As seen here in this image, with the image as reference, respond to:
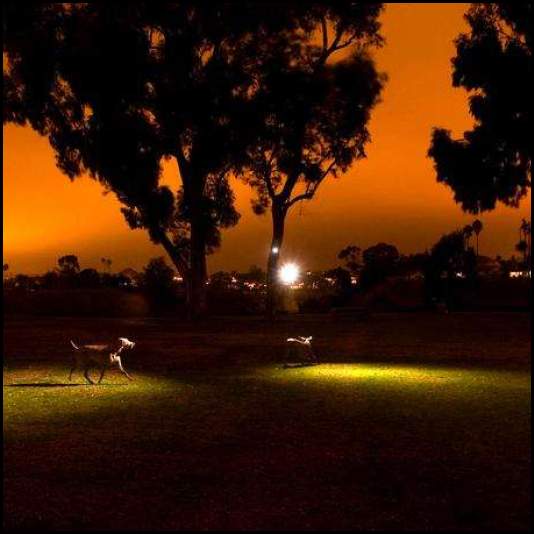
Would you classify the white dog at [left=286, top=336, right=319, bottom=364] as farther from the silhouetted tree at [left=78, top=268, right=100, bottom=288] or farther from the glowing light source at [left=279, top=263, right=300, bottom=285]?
the silhouetted tree at [left=78, top=268, right=100, bottom=288]

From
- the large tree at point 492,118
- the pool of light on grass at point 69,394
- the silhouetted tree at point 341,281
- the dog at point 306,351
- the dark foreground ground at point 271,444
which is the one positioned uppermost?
the large tree at point 492,118

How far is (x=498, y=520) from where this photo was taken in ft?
23.3

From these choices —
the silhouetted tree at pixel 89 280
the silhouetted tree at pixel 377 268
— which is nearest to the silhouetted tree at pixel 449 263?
the silhouetted tree at pixel 377 268

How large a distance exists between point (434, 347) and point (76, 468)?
672 inches

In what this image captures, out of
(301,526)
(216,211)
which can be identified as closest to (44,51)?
(216,211)

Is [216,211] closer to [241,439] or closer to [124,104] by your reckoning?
[124,104]

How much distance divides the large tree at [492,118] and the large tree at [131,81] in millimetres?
8590

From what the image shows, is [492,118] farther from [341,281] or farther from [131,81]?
[341,281]

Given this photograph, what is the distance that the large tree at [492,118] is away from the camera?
28000mm

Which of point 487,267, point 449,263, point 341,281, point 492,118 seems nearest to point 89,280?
point 341,281

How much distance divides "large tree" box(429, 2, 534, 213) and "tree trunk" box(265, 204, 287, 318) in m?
9.39

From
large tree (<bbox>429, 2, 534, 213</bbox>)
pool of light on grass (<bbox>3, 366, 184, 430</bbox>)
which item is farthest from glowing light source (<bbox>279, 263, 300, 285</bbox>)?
pool of light on grass (<bbox>3, 366, 184, 430</bbox>)

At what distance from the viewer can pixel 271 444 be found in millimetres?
10312

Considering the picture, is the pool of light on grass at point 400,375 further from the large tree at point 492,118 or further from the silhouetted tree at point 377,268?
the silhouetted tree at point 377,268
